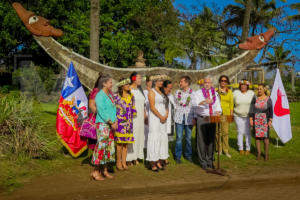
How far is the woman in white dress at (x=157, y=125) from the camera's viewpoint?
5.41 meters

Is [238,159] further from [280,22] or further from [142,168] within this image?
[280,22]

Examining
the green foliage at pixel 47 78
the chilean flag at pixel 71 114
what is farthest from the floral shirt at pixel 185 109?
the green foliage at pixel 47 78

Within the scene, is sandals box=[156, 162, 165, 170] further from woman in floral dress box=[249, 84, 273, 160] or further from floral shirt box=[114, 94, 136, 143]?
woman in floral dress box=[249, 84, 273, 160]

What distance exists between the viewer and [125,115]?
5.36 metres

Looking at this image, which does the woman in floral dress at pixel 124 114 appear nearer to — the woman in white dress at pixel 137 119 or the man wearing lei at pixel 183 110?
the woman in white dress at pixel 137 119

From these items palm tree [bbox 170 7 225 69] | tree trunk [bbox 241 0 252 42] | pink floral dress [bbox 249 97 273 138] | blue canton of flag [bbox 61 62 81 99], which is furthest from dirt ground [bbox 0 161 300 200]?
palm tree [bbox 170 7 225 69]

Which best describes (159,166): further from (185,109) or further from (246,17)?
(246,17)

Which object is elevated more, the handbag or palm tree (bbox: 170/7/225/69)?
palm tree (bbox: 170/7/225/69)

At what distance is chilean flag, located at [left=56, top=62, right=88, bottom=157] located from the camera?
238 inches

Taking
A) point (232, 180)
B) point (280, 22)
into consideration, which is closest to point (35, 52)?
point (280, 22)

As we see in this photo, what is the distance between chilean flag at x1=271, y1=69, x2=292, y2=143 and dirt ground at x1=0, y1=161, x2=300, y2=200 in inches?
94.7

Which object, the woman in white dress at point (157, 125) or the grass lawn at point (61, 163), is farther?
the woman in white dress at point (157, 125)

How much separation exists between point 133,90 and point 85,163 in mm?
1789

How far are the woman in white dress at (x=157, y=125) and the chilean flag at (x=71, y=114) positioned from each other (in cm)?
166
